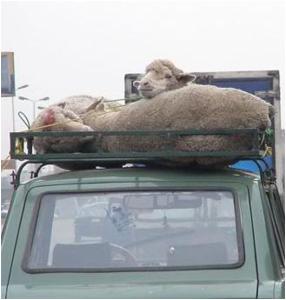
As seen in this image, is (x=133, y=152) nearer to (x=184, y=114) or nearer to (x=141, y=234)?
(x=184, y=114)

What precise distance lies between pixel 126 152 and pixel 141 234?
0.49 meters

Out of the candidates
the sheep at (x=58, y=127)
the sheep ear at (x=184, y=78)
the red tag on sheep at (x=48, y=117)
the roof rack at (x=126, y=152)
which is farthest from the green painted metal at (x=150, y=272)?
the sheep ear at (x=184, y=78)

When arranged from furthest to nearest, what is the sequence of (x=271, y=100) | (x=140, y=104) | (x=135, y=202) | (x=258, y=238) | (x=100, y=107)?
(x=271, y=100) → (x=100, y=107) → (x=140, y=104) → (x=135, y=202) → (x=258, y=238)

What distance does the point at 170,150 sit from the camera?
372cm

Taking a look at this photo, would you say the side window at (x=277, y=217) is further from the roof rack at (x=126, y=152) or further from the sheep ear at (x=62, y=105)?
the sheep ear at (x=62, y=105)

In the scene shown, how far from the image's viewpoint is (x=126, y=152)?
12.8ft

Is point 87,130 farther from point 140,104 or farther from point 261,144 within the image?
point 261,144

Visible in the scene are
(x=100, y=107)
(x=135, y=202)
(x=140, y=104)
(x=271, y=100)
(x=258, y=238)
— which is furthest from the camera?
(x=271, y=100)

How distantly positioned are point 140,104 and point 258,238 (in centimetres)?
98

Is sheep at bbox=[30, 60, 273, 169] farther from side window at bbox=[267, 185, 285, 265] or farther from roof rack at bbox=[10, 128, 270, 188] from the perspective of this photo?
side window at bbox=[267, 185, 285, 265]

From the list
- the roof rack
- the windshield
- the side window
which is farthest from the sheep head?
the side window

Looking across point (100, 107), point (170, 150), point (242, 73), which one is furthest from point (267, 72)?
point (170, 150)

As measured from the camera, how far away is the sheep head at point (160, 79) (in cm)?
396

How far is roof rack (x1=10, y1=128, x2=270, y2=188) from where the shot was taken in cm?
361
